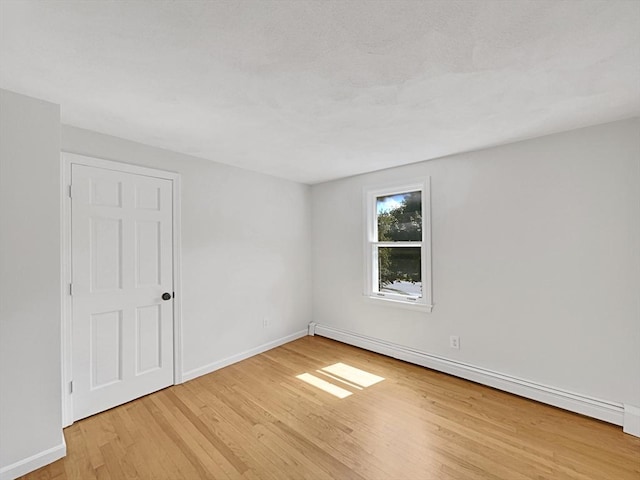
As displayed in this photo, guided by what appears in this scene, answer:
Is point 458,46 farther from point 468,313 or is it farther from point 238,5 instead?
point 468,313

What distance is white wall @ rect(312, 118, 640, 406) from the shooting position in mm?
2146

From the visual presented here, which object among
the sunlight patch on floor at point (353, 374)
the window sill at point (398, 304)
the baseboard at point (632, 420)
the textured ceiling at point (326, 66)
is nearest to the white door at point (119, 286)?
the textured ceiling at point (326, 66)

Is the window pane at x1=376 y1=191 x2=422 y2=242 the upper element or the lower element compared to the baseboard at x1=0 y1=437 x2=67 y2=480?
upper

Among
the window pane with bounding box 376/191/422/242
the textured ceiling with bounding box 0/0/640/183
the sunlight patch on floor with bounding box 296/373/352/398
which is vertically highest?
the textured ceiling with bounding box 0/0/640/183

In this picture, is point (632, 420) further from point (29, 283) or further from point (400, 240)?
point (29, 283)

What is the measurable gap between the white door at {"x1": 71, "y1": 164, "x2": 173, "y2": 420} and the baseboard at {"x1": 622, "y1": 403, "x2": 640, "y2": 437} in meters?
3.78

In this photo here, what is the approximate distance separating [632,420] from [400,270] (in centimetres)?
214

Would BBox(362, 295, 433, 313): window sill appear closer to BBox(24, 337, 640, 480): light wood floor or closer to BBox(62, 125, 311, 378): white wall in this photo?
BBox(24, 337, 640, 480): light wood floor

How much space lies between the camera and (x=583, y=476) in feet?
5.54

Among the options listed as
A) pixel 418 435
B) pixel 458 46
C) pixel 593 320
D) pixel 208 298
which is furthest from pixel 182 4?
pixel 593 320

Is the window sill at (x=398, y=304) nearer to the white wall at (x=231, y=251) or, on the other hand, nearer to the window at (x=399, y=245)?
the window at (x=399, y=245)

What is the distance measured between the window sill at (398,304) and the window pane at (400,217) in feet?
2.44

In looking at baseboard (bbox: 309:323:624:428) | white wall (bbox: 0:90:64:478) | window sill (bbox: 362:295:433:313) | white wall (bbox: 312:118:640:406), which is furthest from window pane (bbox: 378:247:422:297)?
white wall (bbox: 0:90:64:478)

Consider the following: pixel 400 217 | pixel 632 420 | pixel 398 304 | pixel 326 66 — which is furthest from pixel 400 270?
pixel 326 66
